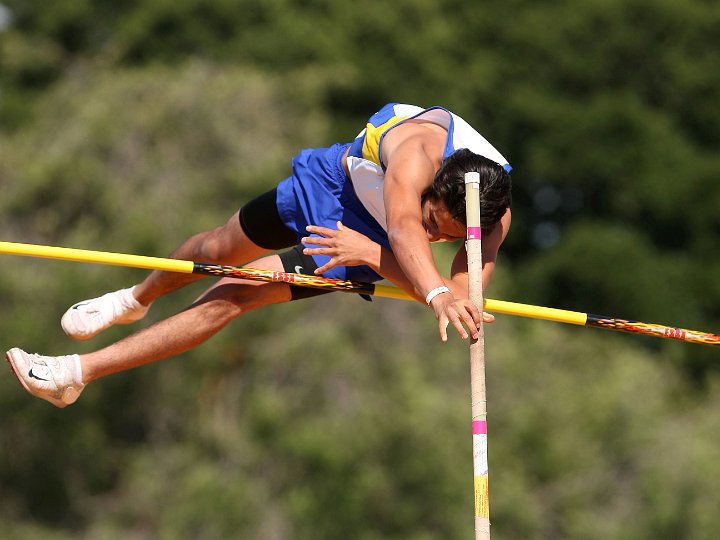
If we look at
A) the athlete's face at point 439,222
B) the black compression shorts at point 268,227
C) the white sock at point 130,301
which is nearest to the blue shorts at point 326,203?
the black compression shorts at point 268,227

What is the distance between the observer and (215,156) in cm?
1909

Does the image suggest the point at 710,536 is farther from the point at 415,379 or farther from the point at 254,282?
the point at 254,282

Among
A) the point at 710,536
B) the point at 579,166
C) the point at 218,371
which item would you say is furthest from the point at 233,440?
the point at 579,166

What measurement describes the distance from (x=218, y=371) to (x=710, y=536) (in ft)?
19.7

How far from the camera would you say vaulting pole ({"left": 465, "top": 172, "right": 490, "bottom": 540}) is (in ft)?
18.2

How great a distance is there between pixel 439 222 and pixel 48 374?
5.96 feet

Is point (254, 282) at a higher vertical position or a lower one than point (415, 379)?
lower

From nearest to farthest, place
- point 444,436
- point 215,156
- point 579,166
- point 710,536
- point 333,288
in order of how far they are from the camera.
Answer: point 333,288 < point 710,536 < point 444,436 < point 215,156 < point 579,166

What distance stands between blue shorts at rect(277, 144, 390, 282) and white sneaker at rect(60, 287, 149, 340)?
0.85 meters

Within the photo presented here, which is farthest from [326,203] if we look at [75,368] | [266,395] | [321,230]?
[266,395]

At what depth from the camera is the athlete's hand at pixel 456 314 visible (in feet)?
17.6

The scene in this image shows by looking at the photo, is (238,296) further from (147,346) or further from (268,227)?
(147,346)

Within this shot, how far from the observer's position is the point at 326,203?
21.8 ft

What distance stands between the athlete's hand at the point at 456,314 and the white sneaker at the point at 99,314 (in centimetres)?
194
